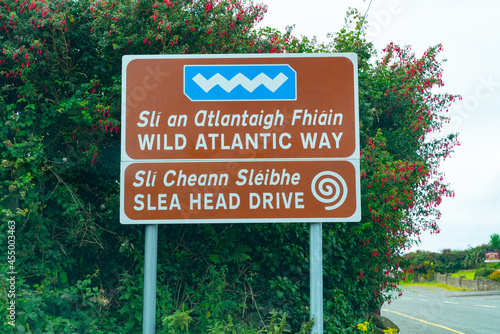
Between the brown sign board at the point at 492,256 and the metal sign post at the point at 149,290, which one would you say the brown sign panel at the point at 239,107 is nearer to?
the metal sign post at the point at 149,290

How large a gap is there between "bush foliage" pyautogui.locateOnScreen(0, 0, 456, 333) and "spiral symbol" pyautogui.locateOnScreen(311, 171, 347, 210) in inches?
59.6

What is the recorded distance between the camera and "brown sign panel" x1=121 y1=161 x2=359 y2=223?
3.74 metres

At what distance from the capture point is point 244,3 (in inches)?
271

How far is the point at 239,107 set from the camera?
3920 mm

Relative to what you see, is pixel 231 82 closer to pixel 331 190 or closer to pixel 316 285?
pixel 331 190

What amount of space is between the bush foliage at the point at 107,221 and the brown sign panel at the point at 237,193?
3.96ft

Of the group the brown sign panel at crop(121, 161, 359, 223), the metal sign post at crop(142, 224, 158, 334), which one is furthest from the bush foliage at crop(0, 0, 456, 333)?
the brown sign panel at crop(121, 161, 359, 223)

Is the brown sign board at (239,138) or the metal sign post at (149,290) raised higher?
the brown sign board at (239,138)

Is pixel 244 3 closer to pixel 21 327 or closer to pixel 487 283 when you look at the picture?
pixel 21 327

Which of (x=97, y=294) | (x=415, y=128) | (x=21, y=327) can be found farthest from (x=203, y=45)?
(x=415, y=128)

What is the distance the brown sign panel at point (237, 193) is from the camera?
374cm

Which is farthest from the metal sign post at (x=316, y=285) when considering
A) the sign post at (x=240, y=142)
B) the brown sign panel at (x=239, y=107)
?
the brown sign panel at (x=239, y=107)

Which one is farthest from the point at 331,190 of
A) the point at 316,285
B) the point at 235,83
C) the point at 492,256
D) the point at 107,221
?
the point at 492,256

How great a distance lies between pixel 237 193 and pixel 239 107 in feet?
2.51
